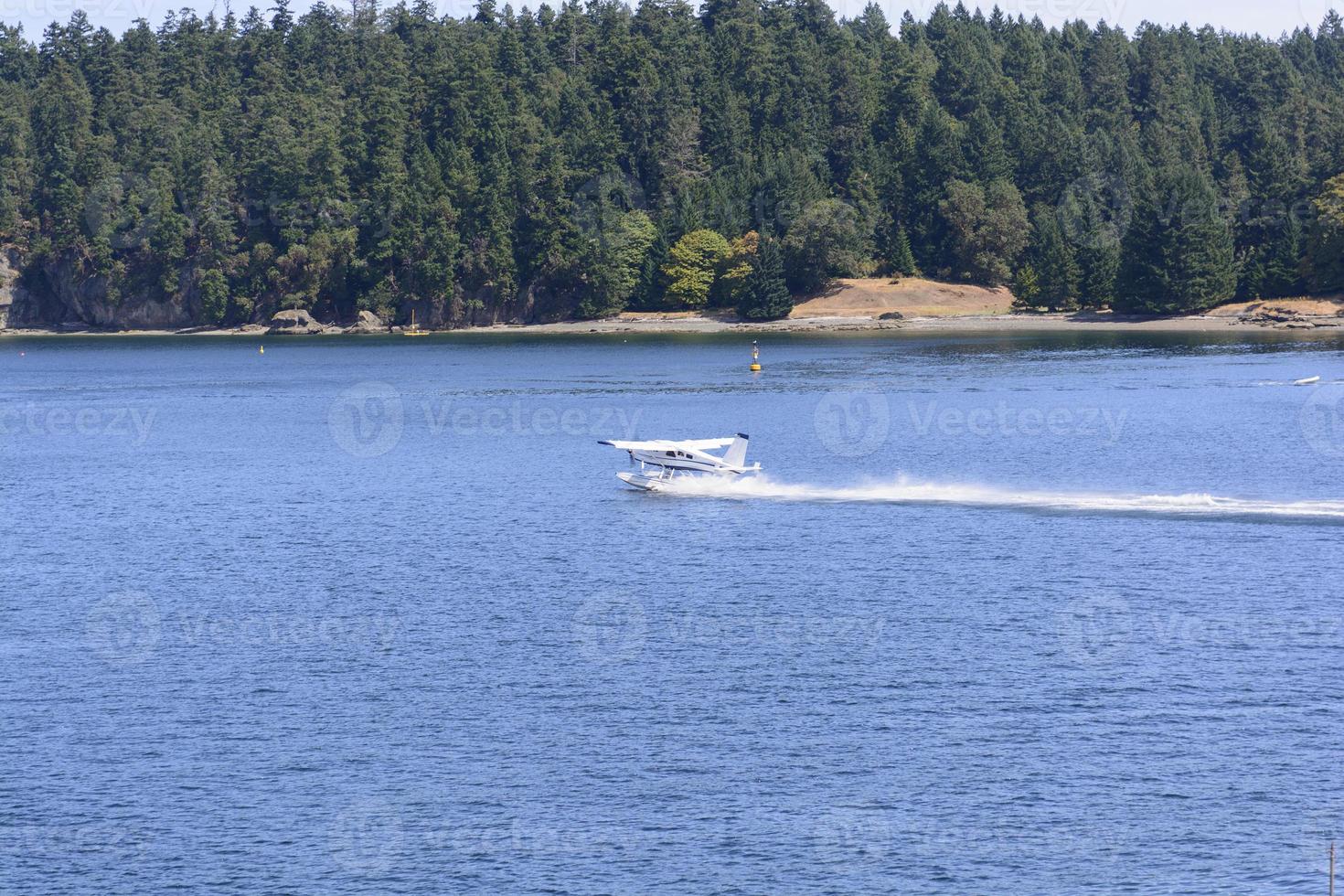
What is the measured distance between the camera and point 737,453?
7731 cm

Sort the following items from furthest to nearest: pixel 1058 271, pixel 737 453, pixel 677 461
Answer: pixel 1058 271 → pixel 677 461 → pixel 737 453

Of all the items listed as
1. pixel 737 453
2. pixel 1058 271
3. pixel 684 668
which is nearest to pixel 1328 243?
pixel 1058 271

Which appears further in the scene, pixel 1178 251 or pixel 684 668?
pixel 1178 251

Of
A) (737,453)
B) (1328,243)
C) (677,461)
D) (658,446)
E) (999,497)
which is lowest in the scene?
(999,497)

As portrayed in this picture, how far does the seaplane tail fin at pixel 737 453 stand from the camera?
252 feet

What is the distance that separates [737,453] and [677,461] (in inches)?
118

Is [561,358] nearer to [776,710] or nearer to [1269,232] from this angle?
[1269,232]

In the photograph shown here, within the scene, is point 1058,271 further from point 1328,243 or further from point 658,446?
point 658,446

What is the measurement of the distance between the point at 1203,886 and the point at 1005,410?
82.5 metres

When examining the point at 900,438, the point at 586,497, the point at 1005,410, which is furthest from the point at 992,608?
the point at 1005,410

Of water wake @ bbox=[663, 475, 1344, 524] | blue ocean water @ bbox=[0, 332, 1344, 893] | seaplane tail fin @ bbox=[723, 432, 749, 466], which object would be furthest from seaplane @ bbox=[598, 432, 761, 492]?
blue ocean water @ bbox=[0, 332, 1344, 893]

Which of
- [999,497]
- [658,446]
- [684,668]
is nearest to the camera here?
[684,668]

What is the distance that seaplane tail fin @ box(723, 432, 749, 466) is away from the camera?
7675 centimetres

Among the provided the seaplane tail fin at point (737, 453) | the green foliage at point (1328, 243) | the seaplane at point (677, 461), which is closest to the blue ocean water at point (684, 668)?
the seaplane at point (677, 461)
